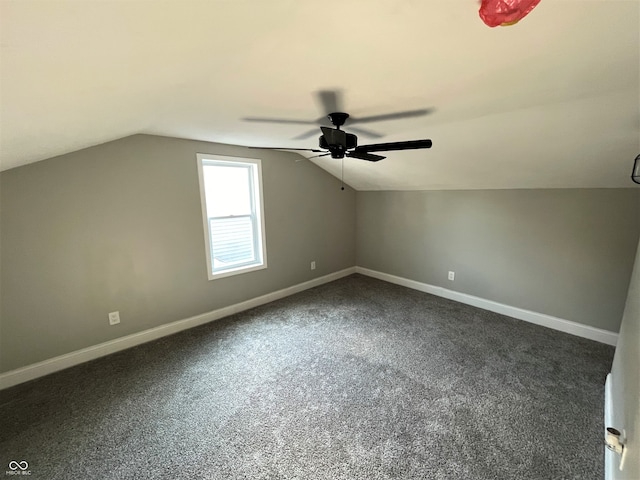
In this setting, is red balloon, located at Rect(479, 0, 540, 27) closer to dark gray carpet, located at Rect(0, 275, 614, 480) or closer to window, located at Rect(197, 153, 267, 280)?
dark gray carpet, located at Rect(0, 275, 614, 480)

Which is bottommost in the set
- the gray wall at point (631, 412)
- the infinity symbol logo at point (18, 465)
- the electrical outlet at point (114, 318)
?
the infinity symbol logo at point (18, 465)

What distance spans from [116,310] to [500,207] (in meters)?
4.12

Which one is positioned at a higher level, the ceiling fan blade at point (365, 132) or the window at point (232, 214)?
the ceiling fan blade at point (365, 132)

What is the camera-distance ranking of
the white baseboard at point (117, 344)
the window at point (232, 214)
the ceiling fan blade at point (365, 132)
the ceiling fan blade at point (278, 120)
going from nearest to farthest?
the ceiling fan blade at point (278, 120), the white baseboard at point (117, 344), the ceiling fan blade at point (365, 132), the window at point (232, 214)

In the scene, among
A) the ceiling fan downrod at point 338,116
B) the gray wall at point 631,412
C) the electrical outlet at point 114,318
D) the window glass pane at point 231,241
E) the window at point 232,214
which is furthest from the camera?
the window glass pane at point 231,241

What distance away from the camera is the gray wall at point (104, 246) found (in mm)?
2074

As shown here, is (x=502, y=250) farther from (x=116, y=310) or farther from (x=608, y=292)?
(x=116, y=310)

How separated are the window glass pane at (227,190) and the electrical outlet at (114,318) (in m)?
1.29

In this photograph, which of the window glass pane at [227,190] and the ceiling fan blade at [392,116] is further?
the window glass pane at [227,190]

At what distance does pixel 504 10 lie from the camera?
0.79 metres

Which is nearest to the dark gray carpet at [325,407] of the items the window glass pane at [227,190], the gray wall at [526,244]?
the gray wall at [526,244]

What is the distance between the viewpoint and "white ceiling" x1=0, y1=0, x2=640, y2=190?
2.63ft

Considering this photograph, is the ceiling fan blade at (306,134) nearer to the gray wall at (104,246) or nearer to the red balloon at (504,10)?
the gray wall at (104,246)

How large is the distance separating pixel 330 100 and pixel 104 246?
7.55 ft
